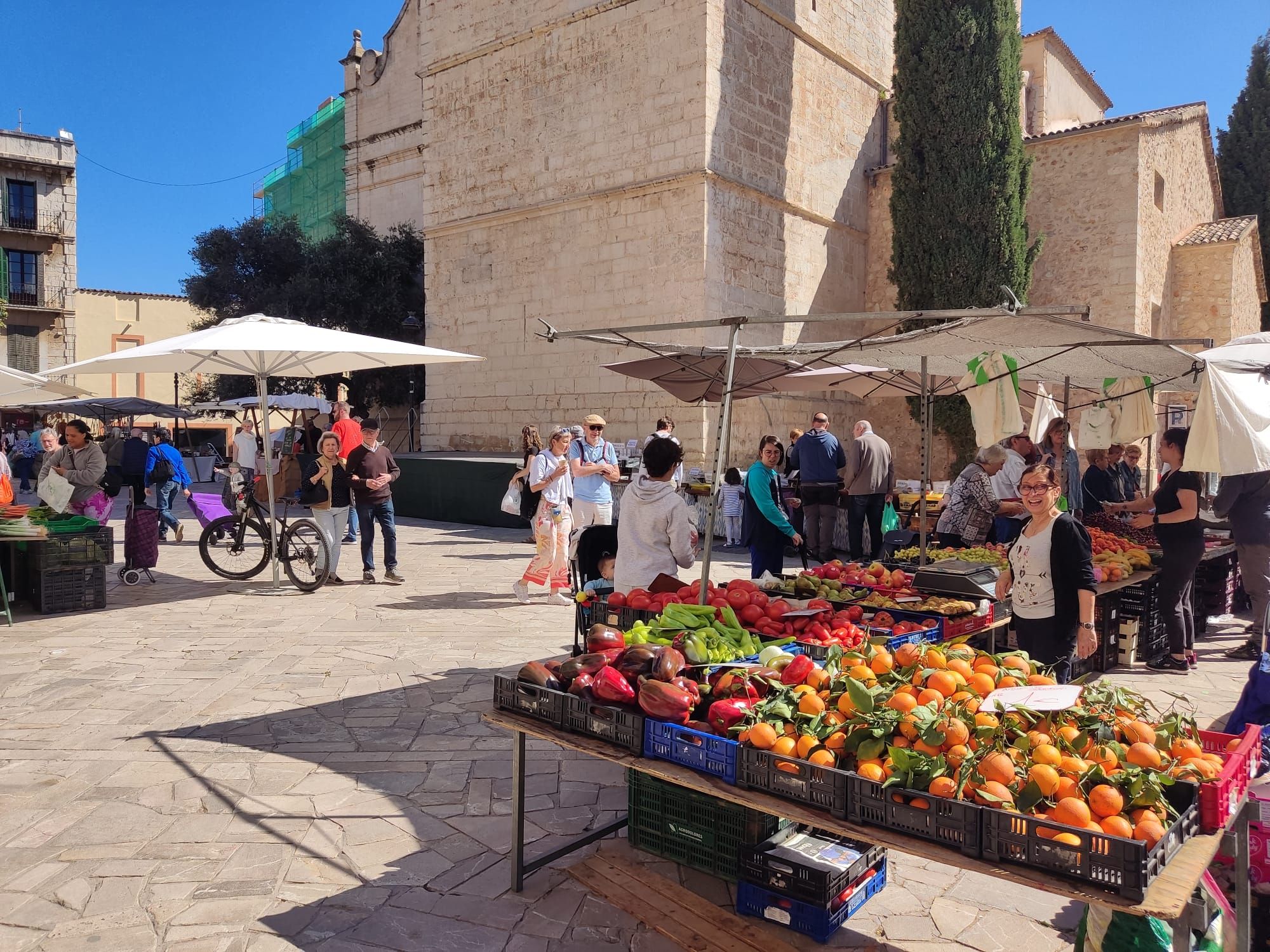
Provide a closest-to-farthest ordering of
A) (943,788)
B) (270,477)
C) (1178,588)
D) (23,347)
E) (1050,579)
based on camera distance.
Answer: (943,788)
(1050,579)
(1178,588)
(270,477)
(23,347)

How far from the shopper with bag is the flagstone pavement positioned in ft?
7.01

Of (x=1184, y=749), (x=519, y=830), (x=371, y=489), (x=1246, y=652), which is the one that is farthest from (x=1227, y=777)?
(x=371, y=489)

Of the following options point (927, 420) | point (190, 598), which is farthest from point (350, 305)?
point (927, 420)

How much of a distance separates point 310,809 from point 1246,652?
7.02 meters

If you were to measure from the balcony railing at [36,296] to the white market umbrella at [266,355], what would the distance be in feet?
103

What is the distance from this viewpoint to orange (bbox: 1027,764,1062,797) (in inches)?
88.4

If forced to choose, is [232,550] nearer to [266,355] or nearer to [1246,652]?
[266,355]

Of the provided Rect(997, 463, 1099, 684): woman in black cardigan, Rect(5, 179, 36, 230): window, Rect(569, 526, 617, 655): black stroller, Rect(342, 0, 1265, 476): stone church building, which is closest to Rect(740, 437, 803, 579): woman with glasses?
Rect(569, 526, 617, 655): black stroller

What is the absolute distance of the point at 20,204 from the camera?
35250 mm

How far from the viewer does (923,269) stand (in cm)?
1731

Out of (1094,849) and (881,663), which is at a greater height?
(881,663)

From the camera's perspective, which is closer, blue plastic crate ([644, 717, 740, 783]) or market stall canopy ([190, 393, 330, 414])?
blue plastic crate ([644, 717, 740, 783])

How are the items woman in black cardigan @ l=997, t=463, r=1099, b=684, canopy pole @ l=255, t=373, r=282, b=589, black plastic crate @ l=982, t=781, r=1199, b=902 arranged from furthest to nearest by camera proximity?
canopy pole @ l=255, t=373, r=282, b=589, woman in black cardigan @ l=997, t=463, r=1099, b=684, black plastic crate @ l=982, t=781, r=1199, b=902

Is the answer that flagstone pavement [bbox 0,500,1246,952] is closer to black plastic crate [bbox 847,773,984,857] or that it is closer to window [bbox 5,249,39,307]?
black plastic crate [bbox 847,773,984,857]
